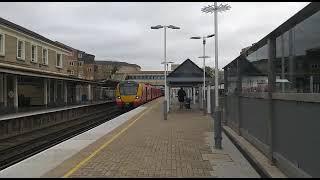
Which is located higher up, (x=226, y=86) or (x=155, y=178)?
(x=226, y=86)

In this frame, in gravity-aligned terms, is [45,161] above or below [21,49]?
below

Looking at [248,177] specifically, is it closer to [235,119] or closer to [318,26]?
[318,26]

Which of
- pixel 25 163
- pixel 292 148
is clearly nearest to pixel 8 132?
pixel 25 163

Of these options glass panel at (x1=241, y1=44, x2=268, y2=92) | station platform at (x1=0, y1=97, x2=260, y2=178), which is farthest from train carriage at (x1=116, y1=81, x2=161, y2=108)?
glass panel at (x1=241, y1=44, x2=268, y2=92)

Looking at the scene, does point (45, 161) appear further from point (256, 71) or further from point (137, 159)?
point (256, 71)

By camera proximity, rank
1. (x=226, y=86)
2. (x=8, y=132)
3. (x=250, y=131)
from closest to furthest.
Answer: (x=250, y=131)
(x=226, y=86)
(x=8, y=132)

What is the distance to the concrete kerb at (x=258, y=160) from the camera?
9611mm

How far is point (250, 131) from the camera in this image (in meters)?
15.0

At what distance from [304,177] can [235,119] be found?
1154 centimetres

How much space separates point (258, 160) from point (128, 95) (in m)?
42.5

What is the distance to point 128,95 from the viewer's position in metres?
53.5

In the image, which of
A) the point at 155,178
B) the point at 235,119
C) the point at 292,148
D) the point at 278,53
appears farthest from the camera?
the point at 235,119

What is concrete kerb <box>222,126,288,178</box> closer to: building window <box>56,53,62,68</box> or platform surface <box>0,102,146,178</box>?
platform surface <box>0,102,146,178</box>

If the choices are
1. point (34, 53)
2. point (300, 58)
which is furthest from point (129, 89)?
point (300, 58)
